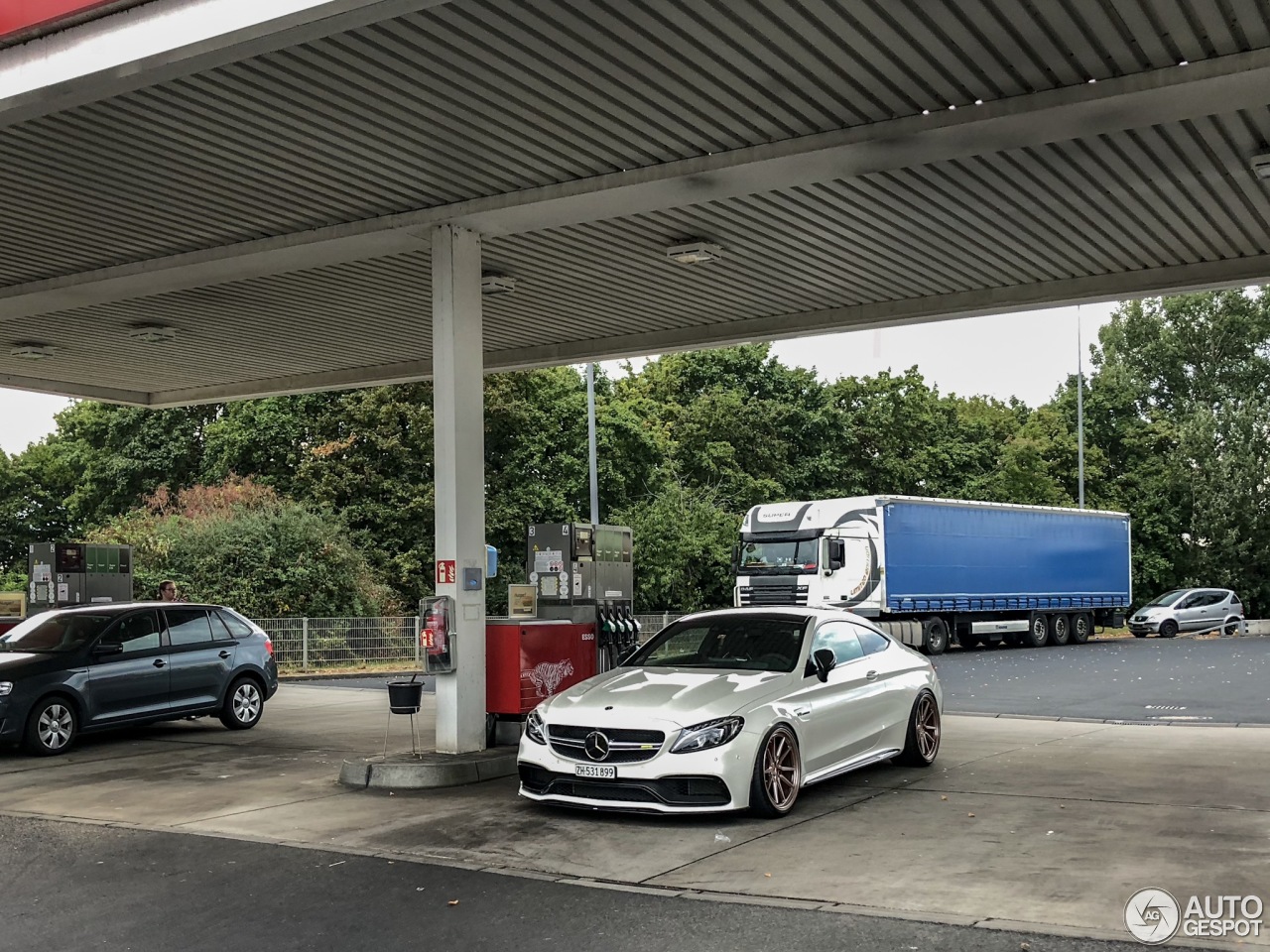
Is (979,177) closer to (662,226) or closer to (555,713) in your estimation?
(662,226)

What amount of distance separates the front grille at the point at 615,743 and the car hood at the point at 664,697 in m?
0.06

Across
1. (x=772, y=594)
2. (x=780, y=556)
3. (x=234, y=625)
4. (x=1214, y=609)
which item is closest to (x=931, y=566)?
(x=780, y=556)

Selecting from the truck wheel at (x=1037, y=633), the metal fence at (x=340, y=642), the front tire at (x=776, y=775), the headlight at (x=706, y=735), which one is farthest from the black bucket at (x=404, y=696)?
the truck wheel at (x=1037, y=633)

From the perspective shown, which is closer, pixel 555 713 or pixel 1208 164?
pixel 555 713

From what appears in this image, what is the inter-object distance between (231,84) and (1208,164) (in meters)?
7.73

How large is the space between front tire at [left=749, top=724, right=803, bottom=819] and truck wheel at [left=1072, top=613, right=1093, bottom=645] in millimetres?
27982

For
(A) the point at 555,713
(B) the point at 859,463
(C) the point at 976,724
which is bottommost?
(C) the point at 976,724

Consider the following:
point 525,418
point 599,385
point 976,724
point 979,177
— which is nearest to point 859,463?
point 599,385

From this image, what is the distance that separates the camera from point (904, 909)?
6.49 m

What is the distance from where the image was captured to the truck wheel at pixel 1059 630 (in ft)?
112

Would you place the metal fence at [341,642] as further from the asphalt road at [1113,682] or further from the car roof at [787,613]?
the car roof at [787,613]

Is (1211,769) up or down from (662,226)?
down

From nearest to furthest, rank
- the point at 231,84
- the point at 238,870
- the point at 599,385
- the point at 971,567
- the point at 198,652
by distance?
the point at 238,870, the point at 231,84, the point at 198,652, the point at 971,567, the point at 599,385

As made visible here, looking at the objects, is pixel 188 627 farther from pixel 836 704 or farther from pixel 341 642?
pixel 341 642
